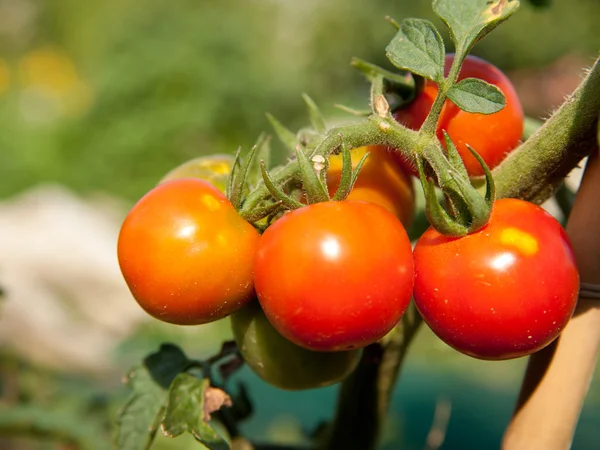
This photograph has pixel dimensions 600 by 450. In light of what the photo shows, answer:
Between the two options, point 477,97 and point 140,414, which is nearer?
point 477,97

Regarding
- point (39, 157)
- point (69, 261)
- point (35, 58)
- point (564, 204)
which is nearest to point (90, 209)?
point (69, 261)

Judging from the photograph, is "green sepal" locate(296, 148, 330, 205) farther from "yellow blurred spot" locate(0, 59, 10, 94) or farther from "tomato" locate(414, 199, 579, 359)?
"yellow blurred spot" locate(0, 59, 10, 94)

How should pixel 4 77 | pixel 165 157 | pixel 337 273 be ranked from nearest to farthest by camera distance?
pixel 337 273 < pixel 165 157 < pixel 4 77

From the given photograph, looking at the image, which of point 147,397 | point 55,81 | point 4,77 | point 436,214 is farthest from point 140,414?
point 4,77

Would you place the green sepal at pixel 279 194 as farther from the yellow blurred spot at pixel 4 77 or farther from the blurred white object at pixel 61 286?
the yellow blurred spot at pixel 4 77

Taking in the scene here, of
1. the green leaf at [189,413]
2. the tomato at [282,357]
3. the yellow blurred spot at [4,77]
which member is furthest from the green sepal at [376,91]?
the yellow blurred spot at [4,77]

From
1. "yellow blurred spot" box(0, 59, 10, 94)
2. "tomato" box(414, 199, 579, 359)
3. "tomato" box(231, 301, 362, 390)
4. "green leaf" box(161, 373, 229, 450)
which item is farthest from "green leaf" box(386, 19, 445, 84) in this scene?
"yellow blurred spot" box(0, 59, 10, 94)

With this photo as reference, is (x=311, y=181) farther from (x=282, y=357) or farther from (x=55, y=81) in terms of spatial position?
(x=55, y=81)

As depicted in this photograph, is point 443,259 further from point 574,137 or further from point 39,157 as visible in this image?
point 39,157
